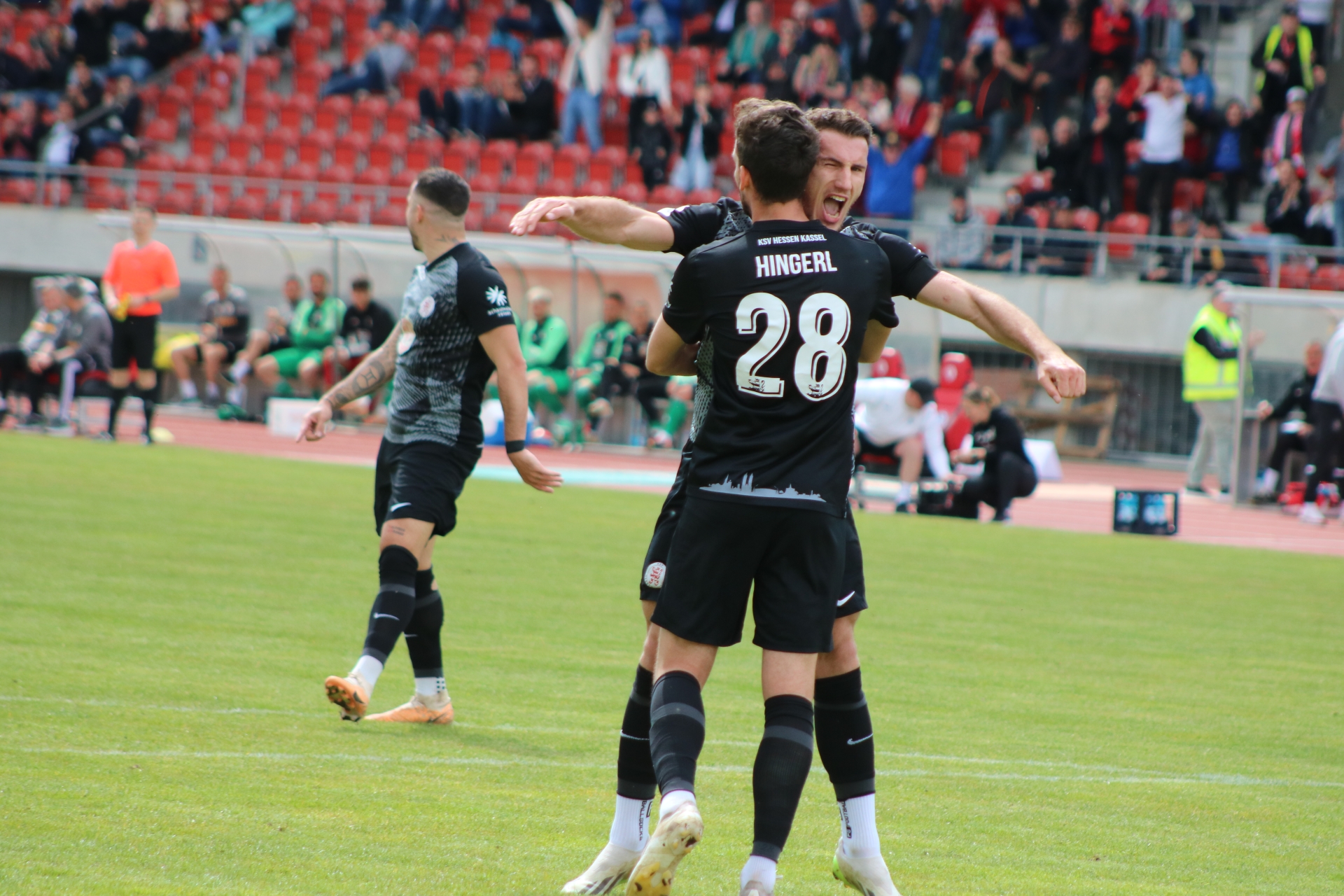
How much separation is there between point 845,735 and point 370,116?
2500 cm

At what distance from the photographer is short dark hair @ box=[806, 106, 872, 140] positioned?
160 inches

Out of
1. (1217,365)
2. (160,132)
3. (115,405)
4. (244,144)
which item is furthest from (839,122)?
(160,132)

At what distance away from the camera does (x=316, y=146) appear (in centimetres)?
2750

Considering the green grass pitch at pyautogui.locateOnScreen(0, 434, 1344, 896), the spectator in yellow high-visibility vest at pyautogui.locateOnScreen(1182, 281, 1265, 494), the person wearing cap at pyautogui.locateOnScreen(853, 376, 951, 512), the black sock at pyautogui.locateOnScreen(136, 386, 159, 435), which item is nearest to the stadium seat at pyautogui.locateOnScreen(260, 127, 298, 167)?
the black sock at pyautogui.locateOnScreen(136, 386, 159, 435)

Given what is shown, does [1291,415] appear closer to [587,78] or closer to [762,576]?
[587,78]

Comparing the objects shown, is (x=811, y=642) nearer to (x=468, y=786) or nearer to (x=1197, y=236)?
(x=468, y=786)

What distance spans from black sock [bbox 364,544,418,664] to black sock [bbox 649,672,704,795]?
2.13 m

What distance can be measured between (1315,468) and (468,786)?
13356 mm

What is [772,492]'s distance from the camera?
3.72 meters

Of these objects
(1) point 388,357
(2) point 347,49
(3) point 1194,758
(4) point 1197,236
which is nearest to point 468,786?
(1) point 388,357

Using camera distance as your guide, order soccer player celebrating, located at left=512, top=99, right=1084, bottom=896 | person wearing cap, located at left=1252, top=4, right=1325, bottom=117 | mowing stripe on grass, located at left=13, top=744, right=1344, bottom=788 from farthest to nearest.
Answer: person wearing cap, located at left=1252, top=4, right=1325, bottom=117 → mowing stripe on grass, located at left=13, top=744, right=1344, bottom=788 → soccer player celebrating, located at left=512, top=99, right=1084, bottom=896

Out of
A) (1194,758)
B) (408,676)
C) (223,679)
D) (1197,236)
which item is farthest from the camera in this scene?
(1197,236)

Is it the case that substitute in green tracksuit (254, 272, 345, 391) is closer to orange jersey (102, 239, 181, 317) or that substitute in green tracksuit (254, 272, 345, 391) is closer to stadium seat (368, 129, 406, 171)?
orange jersey (102, 239, 181, 317)

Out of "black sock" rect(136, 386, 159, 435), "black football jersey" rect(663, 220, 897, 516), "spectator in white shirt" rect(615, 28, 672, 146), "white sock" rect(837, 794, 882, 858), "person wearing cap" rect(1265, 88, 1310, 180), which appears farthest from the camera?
"spectator in white shirt" rect(615, 28, 672, 146)
